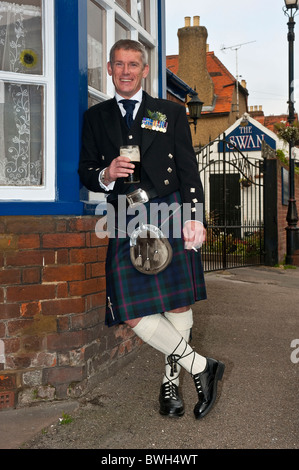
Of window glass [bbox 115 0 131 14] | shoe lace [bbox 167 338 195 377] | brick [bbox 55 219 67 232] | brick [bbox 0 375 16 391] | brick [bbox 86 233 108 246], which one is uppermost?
window glass [bbox 115 0 131 14]

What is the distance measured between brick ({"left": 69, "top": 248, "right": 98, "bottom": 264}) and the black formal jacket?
1.68 feet

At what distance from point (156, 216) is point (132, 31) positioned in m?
2.04

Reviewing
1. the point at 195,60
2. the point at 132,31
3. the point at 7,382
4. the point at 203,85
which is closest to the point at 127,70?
the point at 132,31

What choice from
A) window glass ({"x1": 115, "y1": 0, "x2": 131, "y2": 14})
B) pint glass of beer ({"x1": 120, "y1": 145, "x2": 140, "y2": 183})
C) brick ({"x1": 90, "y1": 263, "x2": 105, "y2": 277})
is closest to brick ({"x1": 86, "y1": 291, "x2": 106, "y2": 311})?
brick ({"x1": 90, "y1": 263, "x2": 105, "y2": 277})

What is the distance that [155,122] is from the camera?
113 inches

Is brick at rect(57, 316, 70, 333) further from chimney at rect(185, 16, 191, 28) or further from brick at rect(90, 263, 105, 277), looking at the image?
chimney at rect(185, 16, 191, 28)

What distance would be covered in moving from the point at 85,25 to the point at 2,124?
0.88 meters

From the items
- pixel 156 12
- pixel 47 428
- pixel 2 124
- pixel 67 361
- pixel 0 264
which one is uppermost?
pixel 156 12

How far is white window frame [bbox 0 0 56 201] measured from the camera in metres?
3.20

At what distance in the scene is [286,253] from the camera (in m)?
12.0

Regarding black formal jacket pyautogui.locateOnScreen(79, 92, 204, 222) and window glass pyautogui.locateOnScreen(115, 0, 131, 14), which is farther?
window glass pyautogui.locateOnScreen(115, 0, 131, 14)

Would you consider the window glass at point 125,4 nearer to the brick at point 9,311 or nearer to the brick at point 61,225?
the brick at point 61,225

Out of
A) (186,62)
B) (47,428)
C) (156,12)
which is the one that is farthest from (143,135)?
(186,62)

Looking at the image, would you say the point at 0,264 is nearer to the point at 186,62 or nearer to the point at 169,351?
the point at 169,351
